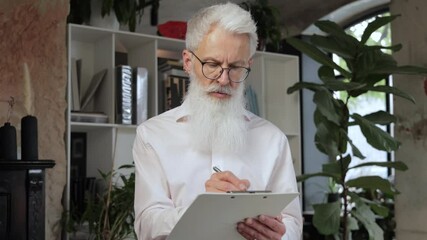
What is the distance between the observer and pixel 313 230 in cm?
461

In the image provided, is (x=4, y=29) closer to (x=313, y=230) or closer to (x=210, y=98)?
(x=210, y=98)

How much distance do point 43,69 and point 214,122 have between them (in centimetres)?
148

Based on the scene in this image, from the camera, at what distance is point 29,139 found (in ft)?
8.63

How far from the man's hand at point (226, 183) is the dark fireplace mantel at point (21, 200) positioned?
1273 mm

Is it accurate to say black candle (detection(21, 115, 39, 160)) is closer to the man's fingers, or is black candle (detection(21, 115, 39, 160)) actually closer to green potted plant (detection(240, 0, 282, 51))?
the man's fingers

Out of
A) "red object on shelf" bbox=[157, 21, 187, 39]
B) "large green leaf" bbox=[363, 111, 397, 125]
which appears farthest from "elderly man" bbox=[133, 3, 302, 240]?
"red object on shelf" bbox=[157, 21, 187, 39]

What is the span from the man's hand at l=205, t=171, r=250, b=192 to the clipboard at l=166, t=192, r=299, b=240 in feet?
0.24

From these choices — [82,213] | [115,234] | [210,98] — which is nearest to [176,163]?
[210,98]

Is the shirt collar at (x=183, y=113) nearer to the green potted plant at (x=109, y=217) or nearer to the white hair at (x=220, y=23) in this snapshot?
the white hair at (x=220, y=23)

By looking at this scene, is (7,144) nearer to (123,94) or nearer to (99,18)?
(123,94)

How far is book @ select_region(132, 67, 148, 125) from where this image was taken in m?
3.44

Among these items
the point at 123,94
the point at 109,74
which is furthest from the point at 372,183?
the point at 109,74

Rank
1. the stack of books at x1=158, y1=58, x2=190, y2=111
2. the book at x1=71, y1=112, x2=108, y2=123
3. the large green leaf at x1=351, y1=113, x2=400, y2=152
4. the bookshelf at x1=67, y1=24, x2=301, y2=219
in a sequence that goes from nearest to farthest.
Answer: the large green leaf at x1=351, y1=113, x2=400, y2=152
the book at x1=71, y1=112, x2=108, y2=123
the bookshelf at x1=67, y1=24, x2=301, y2=219
the stack of books at x1=158, y1=58, x2=190, y2=111

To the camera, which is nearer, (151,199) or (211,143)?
(151,199)
